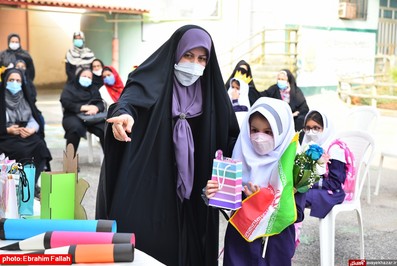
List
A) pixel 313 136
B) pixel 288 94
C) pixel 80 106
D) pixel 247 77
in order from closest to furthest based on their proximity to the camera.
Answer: pixel 313 136
pixel 80 106
pixel 288 94
pixel 247 77

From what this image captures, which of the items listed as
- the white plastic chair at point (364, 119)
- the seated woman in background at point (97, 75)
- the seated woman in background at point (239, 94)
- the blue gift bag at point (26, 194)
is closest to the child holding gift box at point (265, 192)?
the blue gift bag at point (26, 194)

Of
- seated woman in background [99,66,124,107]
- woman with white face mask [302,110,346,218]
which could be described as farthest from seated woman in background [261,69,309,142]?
woman with white face mask [302,110,346,218]

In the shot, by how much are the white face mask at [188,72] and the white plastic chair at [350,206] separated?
1476 mm

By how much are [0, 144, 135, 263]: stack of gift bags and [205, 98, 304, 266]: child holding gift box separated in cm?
52

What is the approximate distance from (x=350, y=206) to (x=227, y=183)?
178cm

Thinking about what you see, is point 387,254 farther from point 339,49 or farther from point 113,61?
point 113,61

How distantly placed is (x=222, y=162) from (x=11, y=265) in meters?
0.85

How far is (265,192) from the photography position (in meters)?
2.27

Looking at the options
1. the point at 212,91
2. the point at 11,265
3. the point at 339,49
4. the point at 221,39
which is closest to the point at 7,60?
the point at 221,39

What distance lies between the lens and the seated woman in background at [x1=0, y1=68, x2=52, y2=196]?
545cm

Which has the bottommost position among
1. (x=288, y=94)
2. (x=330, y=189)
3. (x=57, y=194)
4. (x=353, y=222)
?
(x=353, y=222)

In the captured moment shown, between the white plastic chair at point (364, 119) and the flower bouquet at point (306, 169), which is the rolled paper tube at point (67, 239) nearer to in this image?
the flower bouquet at point (306, 169)

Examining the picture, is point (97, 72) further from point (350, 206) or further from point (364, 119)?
point (350, 206)

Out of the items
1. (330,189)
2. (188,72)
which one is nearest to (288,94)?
(330,189)
